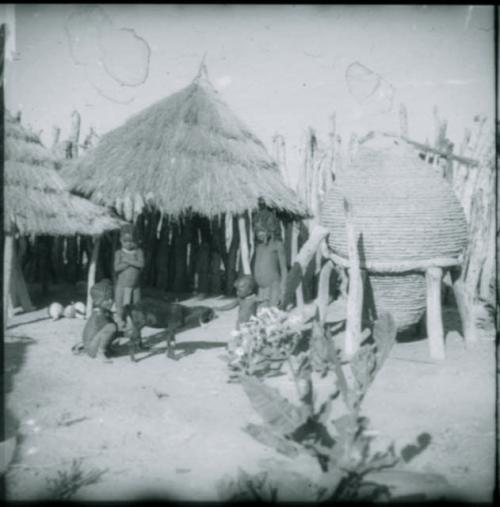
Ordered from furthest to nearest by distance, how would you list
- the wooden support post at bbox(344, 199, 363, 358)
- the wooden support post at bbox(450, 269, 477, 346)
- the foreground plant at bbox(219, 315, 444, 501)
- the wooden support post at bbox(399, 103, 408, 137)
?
the wooden support post at bbox(399, 103, 408, 137) < the wooden support post at bbox(450, 269, 477, 346) < the wooden support post at bbox(344, 199, 363, 358) < the foreground plant at bbox(219, 315, 444, 501)

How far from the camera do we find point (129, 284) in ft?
24.0

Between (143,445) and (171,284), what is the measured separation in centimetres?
769

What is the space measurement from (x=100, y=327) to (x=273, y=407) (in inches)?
126

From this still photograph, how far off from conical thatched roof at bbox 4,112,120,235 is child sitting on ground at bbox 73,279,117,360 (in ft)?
8.37

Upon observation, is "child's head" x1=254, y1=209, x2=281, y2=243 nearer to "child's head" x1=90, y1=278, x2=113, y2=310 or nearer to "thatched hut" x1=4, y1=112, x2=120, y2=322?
"child's head" x1=90, y1=278, x2=113, y2=310

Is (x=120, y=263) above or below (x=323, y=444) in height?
above

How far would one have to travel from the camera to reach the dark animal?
6.44 meters

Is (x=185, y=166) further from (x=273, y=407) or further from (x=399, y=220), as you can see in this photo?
(x=273, y=407)

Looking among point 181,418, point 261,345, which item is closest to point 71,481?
point 181,418

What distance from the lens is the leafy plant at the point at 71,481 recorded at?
3.39 metres

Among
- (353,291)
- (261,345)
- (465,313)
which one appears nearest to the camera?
(261,345)

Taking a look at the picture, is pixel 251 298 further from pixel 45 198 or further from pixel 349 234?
pixel 45 198

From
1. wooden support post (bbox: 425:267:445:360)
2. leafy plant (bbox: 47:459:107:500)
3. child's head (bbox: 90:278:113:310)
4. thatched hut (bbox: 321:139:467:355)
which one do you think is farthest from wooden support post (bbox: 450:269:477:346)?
leafy plant (bbox: 47:459:107:500)

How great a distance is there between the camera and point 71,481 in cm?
348
